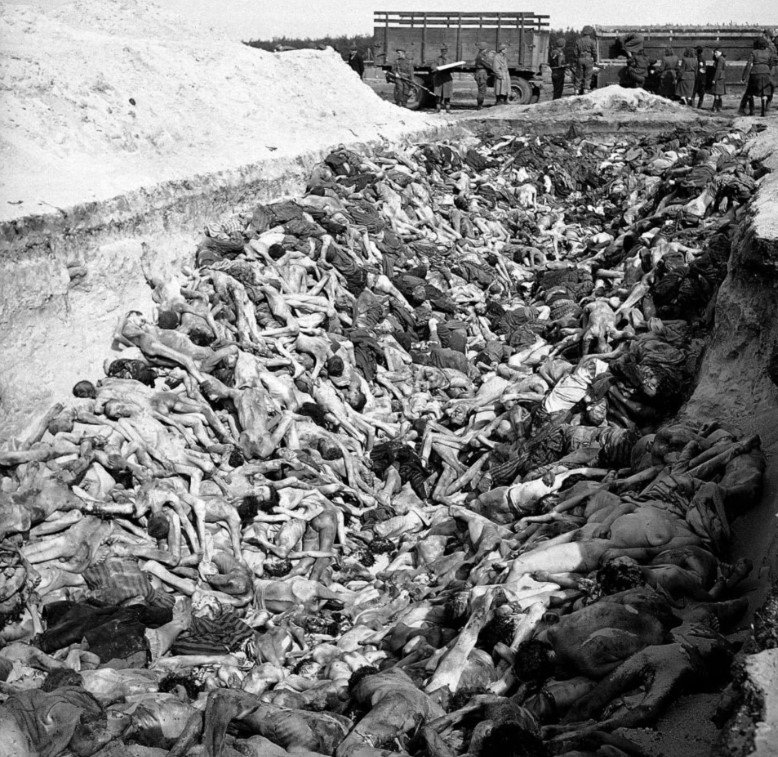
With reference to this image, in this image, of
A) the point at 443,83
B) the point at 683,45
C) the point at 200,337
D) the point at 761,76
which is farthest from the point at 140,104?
the point at 683,45

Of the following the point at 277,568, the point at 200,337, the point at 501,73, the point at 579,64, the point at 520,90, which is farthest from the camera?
the point at 579,64

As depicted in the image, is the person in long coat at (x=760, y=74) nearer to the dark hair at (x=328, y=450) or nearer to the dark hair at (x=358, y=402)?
the dark hair at (x=358, y=402)

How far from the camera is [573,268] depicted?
43.3 feet

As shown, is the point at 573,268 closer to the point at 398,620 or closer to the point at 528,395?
the point at 528,395

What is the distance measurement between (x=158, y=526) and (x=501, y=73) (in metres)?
20.6

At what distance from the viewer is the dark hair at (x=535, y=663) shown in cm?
468

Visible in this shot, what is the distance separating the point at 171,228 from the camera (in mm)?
9617

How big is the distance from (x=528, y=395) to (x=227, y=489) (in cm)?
343

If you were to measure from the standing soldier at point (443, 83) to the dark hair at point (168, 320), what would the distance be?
16.7 meters

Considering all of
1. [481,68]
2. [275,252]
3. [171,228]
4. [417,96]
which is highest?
[481,68]

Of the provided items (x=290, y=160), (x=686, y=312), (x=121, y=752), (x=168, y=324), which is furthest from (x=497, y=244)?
(x=121, y=752)

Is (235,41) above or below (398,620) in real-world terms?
above

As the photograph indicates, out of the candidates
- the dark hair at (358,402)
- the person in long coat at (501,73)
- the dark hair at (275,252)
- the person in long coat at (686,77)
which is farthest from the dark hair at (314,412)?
the person in long coat at (686,77)

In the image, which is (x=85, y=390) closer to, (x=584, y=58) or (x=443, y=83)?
(x=443, y=83)
